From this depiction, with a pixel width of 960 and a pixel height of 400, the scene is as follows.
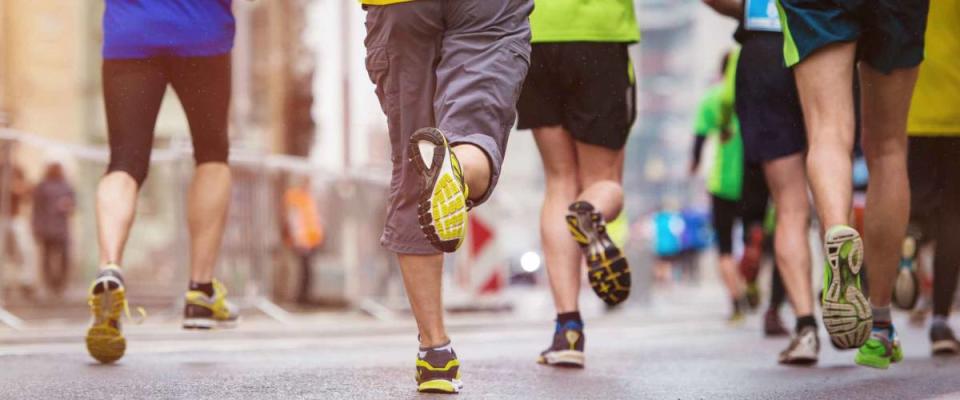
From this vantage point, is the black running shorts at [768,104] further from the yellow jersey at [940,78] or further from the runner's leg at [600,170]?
the runner's leg at [600,170]

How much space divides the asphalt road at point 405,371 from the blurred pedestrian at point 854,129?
0.25 m

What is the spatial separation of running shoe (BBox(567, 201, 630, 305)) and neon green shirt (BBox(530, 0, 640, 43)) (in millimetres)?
704

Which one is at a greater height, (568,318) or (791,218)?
(791,218)

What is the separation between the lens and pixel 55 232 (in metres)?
14.1

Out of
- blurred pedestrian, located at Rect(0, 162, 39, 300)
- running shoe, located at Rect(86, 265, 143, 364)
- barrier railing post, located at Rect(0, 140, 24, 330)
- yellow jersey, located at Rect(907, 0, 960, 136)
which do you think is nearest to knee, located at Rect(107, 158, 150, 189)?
running shoe, located at Rect(86, 265, 143, 364)

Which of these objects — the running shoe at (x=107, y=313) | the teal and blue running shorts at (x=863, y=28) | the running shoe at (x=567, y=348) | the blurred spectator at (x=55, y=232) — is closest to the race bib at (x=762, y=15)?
the teal and blue running shorts at (x=863, y=28)

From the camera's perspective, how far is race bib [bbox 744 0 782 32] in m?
6.09

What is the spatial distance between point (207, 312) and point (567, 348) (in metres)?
1.25

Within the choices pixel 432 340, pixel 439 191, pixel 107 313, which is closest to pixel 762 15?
pixel 432 340

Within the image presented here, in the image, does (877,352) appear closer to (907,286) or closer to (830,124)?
(830,124)

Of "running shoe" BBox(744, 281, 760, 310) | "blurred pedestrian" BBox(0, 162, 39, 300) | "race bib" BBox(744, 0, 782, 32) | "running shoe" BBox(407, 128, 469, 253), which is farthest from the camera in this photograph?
"running shoe" BBox(744, 281, 760, 310)

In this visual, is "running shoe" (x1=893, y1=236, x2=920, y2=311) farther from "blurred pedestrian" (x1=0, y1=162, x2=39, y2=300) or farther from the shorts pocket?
"blurred pedestrian" (x1=0, y1=162, x2=39, y2=300)

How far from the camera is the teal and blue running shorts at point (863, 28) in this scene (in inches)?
177

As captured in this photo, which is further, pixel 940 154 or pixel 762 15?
pixel 762 15
